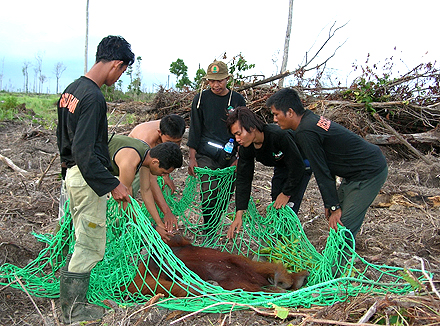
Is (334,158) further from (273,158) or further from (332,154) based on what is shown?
(273,158)

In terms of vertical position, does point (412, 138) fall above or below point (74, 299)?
above

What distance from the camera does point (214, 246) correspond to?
383cm

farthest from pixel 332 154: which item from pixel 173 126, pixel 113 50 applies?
pixel 113 50

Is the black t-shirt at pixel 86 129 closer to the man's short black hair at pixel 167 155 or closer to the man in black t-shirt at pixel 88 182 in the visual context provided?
the man in black t-shirt at pixel 88 182

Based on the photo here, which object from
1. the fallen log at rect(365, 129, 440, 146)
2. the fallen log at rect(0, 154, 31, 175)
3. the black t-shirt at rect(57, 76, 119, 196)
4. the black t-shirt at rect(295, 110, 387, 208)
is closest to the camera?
the black t-shirt at rect(57, 76, 119, 196)

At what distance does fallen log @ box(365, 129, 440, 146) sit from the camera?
721 cm

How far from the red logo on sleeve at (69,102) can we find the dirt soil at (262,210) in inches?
51.9

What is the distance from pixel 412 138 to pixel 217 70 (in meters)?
5.45

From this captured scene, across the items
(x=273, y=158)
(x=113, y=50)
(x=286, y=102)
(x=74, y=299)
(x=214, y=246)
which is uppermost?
(x=113, y=50)

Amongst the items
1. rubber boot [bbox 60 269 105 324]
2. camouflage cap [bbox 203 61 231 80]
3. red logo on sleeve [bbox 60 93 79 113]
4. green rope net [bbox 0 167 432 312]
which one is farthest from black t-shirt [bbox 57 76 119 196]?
camouflage cap [bbox 203 61 231 80]

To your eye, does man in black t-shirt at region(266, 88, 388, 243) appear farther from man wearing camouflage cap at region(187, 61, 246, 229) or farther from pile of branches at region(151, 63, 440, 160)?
pile of branches at region(151, 63, 440, 160)

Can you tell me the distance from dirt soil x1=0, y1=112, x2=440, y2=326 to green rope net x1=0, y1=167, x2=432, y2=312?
12 centimetres

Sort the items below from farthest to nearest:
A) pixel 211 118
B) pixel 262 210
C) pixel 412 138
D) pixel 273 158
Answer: pixel 412 138
pixel 262 210
pixel 211 118
pixel 273 158

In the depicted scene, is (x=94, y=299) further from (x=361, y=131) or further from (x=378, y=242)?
(x=361, y=131)
